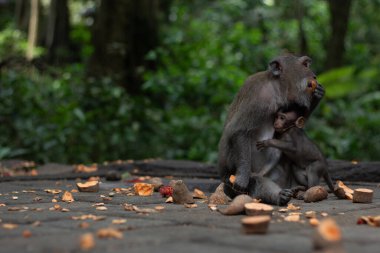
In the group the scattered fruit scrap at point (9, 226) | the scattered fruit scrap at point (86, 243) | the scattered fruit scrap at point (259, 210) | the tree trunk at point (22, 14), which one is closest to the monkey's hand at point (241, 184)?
the scattered fruit scrap at point (259, 210)

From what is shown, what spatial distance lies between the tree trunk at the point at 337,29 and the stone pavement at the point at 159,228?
337 inches

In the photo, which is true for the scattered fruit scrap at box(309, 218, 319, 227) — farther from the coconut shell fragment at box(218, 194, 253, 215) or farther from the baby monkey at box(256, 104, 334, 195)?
the baby monkey at box(256, 104, 334, 195)

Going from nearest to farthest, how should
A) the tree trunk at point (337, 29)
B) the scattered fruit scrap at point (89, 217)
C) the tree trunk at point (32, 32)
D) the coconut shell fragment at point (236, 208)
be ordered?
the scattered fruit scrap at point (89, 217), the coconut shell fragment at point (236, 208), the tree trunk at point (337, 29), the tree trunk at point (32, 32)

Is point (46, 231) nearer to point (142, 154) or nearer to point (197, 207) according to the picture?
point (197, 207)

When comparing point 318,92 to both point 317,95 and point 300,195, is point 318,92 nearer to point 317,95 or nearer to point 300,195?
point 317,95

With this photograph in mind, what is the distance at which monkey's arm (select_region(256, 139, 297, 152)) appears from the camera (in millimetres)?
4551

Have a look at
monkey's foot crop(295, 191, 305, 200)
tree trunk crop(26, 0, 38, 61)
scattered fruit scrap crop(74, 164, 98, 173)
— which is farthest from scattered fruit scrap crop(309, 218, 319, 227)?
tree trunk crop(26, 0, 38, 61)

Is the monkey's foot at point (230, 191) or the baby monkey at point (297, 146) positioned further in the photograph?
the baby monkey at point (297, 146)

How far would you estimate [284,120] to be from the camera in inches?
179

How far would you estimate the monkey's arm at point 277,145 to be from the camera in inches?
179

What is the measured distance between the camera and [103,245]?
2.40 meters

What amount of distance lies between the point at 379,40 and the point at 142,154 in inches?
436

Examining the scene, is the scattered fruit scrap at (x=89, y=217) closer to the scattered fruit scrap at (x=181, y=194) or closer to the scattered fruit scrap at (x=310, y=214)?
the scattered fruit scrap at (x=181, y=194)

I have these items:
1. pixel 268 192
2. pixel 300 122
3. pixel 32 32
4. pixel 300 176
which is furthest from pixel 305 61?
pixel 32 32
